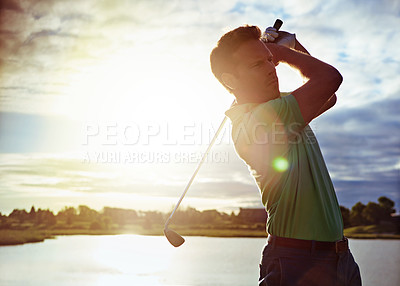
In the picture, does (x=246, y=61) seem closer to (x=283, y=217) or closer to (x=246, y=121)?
(x=246, y=121)

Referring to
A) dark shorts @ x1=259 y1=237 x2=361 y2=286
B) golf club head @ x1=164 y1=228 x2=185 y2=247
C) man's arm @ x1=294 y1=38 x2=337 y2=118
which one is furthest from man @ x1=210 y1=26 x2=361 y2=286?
golf club head @ x1=164 y1=228 x2=185 y2=247

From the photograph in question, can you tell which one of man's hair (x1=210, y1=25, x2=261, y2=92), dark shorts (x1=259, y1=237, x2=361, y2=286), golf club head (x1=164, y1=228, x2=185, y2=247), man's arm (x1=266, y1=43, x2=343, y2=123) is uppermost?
man's hair (x1=210, y1=25, x2=261, y2=92)

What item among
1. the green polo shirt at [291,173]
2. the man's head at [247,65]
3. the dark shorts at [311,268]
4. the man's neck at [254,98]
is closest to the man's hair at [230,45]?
the man's head at [247,65]

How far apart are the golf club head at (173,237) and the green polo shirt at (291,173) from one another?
125cm

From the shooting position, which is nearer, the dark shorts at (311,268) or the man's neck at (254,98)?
the dark shorts at (311,268)

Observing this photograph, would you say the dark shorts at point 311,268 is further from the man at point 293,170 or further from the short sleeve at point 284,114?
the short sleeve at point 284,114

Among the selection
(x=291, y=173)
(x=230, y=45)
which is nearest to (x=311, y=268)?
(x=291, y=173)

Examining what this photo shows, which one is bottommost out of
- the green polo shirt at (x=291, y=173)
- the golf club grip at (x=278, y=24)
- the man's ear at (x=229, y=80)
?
the green polo shirt at (x=291, y=173)

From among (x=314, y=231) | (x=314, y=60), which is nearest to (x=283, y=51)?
(x=314, y=60)

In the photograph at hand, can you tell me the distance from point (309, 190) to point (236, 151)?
519mm

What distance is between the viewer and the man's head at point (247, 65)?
2332 mm

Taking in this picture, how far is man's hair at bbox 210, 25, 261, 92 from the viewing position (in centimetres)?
240

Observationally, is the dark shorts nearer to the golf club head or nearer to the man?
the man

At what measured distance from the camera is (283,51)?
247 centimetres
